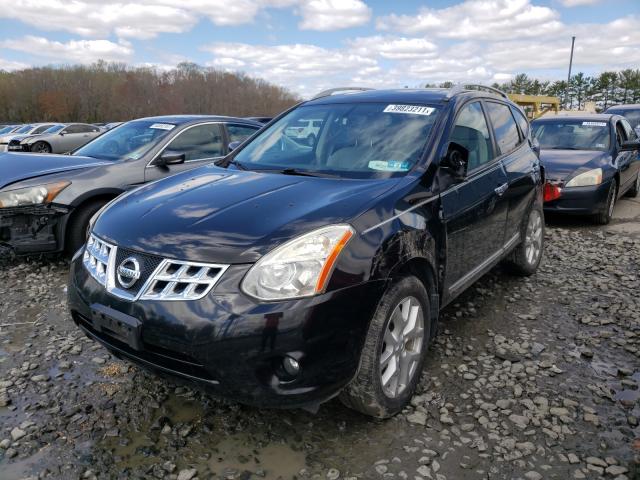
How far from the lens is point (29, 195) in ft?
15.7

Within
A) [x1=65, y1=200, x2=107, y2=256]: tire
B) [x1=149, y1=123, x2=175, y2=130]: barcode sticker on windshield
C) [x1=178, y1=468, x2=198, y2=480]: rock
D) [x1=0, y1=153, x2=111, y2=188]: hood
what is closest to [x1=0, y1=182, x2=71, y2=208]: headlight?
[x1=0, y1=153, x2=111, y2=188]: hood

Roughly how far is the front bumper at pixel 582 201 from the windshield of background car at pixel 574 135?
116 cm

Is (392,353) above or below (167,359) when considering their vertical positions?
below

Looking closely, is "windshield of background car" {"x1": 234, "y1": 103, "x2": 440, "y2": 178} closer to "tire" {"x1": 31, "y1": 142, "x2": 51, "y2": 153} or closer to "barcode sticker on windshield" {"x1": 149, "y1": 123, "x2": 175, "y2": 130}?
"barcode sticker on windshield" {"x1": 149, "y1": 123, "x2": 175, "y2": 130}

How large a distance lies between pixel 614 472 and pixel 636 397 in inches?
32.4

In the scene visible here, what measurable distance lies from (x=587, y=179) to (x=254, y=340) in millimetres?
6470

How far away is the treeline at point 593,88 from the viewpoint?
150ft

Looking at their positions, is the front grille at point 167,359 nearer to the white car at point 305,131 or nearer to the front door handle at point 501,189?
the white car at point 305,131

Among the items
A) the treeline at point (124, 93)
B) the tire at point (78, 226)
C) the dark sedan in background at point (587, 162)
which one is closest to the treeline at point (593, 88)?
the dark sedan in background at point (587, 162)

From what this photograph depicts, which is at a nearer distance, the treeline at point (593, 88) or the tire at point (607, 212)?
the tire at point (607, 212)

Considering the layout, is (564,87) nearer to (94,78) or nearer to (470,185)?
(470,185)

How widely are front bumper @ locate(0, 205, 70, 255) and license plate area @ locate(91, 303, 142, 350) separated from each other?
2.80 meters

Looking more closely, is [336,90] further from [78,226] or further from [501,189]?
[78,226]

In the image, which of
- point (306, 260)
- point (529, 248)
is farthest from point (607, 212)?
point (306, 260)
